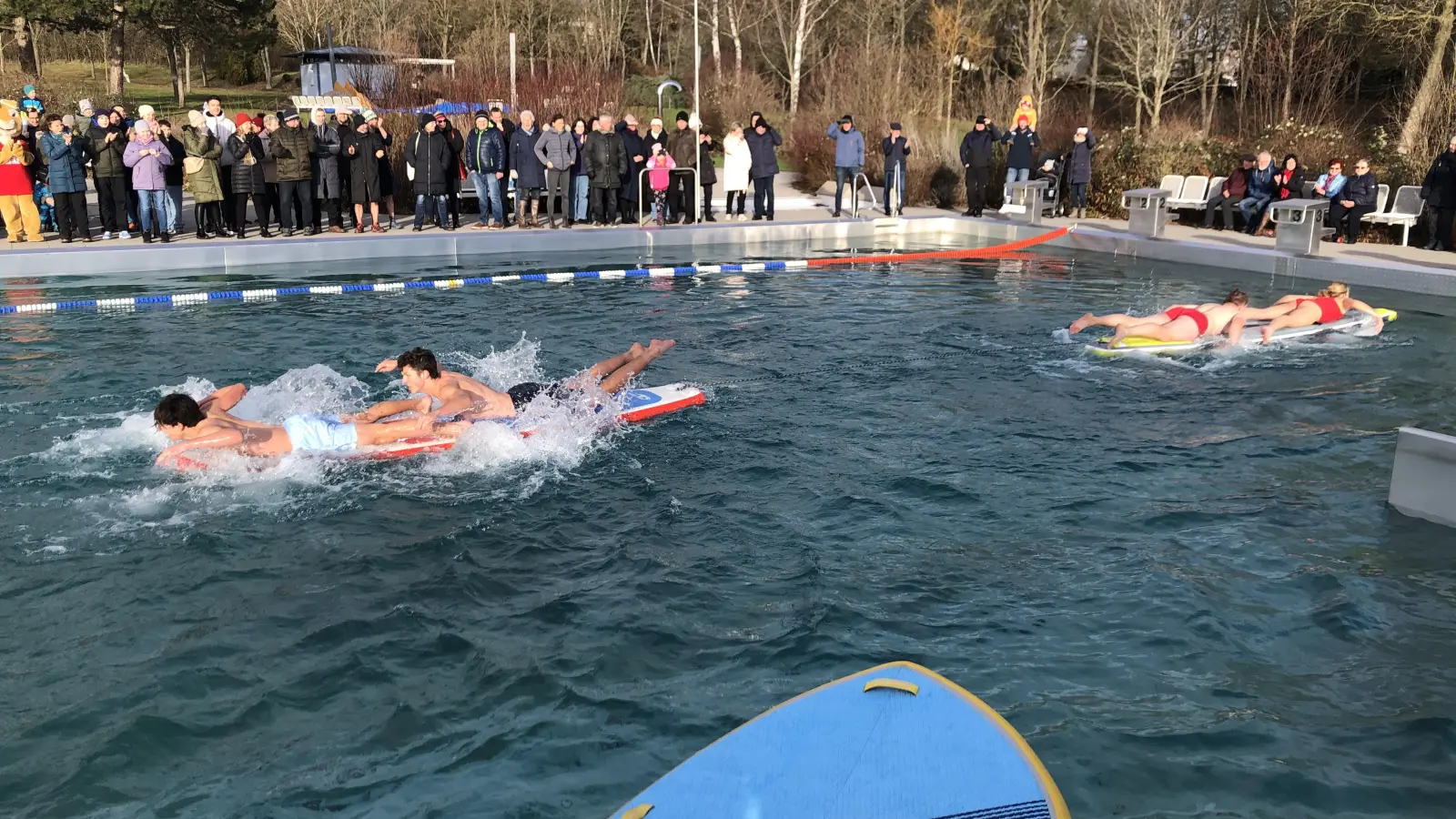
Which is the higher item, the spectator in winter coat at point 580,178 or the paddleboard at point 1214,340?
the spectator in winter coat at point 580,178

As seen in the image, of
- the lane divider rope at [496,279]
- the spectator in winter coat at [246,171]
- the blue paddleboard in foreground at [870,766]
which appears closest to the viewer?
the blue paddleboard in foreground at [870,766]

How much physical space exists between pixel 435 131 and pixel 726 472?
10.9m

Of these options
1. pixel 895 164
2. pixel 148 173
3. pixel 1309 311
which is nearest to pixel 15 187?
pixel 148 173

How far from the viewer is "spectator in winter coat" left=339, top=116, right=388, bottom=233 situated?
17.4m

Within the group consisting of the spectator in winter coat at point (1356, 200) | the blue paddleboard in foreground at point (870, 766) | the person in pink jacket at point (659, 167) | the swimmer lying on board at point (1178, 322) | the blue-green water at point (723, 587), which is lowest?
the blue-green water at point (723, 587)

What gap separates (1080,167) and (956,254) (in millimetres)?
3139

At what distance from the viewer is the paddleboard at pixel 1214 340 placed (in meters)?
11.5

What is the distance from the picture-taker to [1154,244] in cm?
1747

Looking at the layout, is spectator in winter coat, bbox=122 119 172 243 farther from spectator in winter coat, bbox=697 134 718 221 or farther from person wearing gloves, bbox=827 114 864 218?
person wearing gloves, bbox=827 114 864 218

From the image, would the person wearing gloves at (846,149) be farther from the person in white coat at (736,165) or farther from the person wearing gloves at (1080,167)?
the person wearing gloves at (1080,167)

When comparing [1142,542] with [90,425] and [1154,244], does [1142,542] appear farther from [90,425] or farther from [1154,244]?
[1154,244]

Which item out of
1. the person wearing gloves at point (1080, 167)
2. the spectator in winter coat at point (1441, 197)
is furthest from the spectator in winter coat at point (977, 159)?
the spectator in winter coat at point (1441, 197)

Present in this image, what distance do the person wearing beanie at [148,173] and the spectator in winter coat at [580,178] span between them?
5.22 m

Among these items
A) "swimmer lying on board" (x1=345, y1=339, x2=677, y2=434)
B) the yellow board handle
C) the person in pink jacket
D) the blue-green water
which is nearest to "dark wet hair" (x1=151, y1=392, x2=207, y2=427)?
the blue-green water
